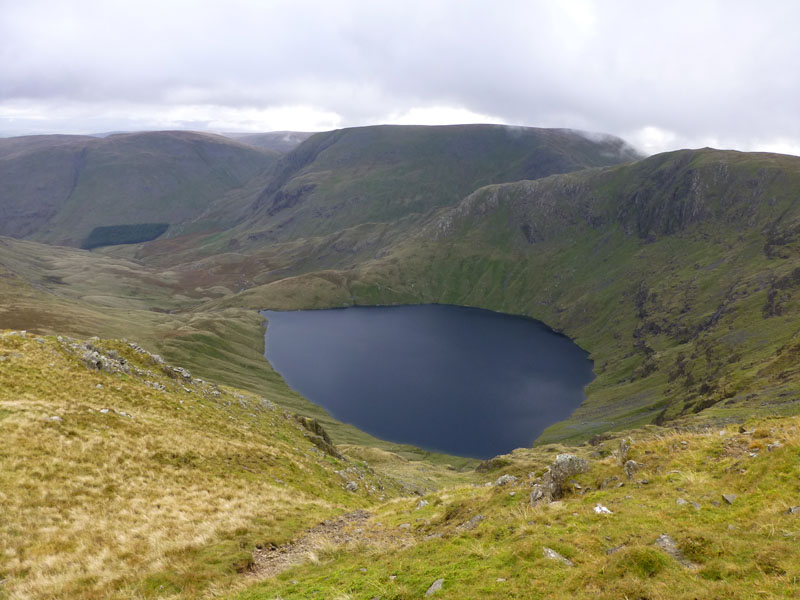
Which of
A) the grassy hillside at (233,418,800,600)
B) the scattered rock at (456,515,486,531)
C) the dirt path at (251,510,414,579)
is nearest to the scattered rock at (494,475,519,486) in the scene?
the grassy hillside at (233,418,800,600)

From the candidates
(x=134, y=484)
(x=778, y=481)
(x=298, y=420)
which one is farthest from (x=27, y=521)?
(x=298, y=420)

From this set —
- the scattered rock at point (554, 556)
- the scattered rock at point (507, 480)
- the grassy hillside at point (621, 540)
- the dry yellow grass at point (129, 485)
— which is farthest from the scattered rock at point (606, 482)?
the dry yellow grass at point (129, 485)

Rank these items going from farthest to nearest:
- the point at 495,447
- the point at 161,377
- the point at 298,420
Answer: the point at 495,447, the point at 298,420, the point at 161,377

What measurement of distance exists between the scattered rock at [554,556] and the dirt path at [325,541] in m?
5.62

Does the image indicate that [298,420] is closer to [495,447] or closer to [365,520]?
[365,520]

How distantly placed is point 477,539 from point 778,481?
966 centimetres

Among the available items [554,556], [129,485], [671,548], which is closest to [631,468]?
[671,548]

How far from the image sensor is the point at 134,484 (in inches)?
869

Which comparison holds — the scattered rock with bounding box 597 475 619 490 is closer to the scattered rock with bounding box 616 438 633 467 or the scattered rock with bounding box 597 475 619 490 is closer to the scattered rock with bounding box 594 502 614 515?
the scattered rock with bounding box 616 438 633 467

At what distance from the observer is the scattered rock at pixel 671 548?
429 inches

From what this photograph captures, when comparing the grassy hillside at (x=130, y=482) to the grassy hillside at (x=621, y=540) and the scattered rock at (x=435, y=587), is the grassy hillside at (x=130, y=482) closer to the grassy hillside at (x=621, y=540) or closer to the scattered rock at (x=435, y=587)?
the grassy hillside at (x=621, y=540)

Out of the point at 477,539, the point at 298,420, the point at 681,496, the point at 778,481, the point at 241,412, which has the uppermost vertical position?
the point at 778,481

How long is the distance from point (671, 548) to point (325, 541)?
12129mm

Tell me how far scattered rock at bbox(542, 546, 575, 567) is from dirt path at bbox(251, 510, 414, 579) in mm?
5624
